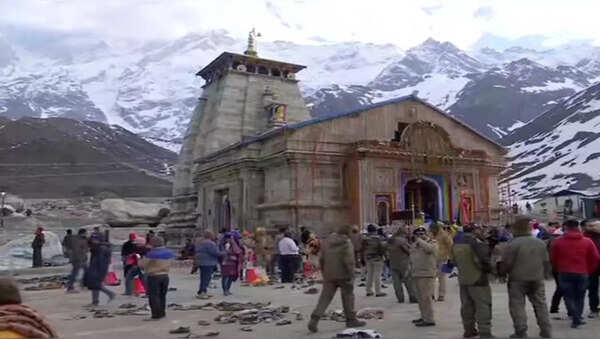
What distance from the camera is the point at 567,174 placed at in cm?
8131

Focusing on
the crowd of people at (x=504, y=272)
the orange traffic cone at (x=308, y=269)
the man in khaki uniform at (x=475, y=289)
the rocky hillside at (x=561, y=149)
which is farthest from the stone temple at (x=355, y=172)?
the rocky hillside at (x=561, y=149)

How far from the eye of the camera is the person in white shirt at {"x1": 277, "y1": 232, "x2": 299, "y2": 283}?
16906 mm

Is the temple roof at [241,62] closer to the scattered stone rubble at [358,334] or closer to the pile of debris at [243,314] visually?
the pile of debris at [243,314]

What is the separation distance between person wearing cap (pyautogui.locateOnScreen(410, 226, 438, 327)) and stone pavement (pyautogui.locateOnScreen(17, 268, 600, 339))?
0.78 feet

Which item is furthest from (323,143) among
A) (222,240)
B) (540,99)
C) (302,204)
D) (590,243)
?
(540,99)

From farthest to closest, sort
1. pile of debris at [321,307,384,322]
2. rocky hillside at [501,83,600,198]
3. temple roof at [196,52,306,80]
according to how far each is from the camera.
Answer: rocky hillside at [501,83,600,198], temple roof at [196,52,306,80], pile of debris at [321,307,384,322]

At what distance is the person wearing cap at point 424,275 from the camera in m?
9.23

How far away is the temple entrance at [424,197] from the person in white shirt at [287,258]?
1078 centimetres

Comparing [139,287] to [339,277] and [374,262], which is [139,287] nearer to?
[374,262]

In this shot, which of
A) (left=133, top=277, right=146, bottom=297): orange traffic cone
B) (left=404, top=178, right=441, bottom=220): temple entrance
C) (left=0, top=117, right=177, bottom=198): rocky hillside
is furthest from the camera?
(left=0, top=117, right=177, bottom=198): rocky hillside

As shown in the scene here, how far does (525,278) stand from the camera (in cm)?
798

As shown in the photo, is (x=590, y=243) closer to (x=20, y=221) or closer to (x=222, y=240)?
(x=222, y=240)

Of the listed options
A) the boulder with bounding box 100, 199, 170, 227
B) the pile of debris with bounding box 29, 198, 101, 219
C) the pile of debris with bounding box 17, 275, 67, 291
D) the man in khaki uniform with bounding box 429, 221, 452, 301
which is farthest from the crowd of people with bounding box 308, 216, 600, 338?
the pile of debris with bounding box 29, 198, 101, 219

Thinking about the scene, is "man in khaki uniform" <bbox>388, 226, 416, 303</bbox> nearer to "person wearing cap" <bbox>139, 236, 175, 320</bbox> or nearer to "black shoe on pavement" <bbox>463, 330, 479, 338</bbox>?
"black shoe on pavement" <bbox>463, 330, 479, 338</bbox>
